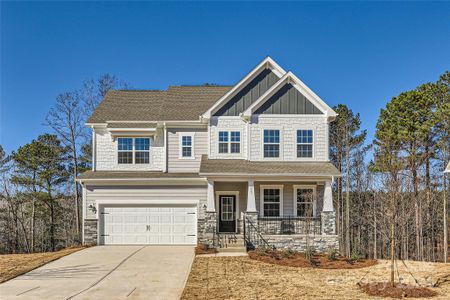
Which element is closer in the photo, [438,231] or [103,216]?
[103,216]

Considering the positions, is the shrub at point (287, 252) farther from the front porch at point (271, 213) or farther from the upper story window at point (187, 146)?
the upper story window at point (187, 146)

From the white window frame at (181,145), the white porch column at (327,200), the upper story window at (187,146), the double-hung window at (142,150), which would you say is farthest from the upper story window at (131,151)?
the white porch column at (327,200)

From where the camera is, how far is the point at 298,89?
2162 centimetres

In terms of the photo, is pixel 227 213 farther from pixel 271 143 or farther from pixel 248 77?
pixel 248 77

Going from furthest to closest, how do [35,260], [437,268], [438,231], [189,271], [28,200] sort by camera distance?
1. [28,200]
2. [438,231]
3. [35,260]
4. [437,268]
5. [189,271]

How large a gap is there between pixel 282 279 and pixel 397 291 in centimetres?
348

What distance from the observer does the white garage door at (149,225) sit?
70.2ft

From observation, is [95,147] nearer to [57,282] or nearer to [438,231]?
[57,282]

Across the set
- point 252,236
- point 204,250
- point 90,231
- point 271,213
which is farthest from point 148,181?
point 271,213

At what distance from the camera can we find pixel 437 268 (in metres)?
15.8

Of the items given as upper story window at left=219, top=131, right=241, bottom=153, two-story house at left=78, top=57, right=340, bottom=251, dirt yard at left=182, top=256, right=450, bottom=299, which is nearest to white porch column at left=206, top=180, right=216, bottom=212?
two-story house at left=78, top=57, right=340, bottom=251

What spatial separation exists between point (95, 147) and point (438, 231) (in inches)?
961

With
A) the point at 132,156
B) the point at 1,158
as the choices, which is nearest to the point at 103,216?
the point at 132,156

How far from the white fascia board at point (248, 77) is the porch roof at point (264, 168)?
259cm
